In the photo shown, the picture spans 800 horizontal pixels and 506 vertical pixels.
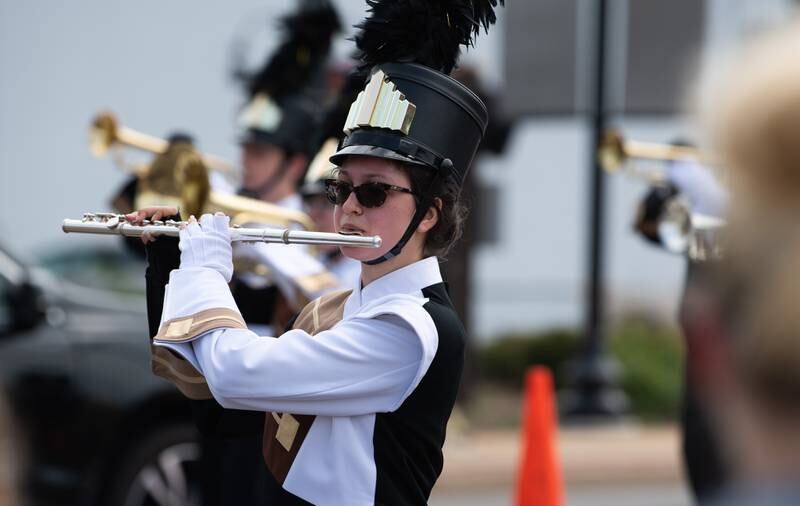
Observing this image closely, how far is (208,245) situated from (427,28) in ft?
2.02

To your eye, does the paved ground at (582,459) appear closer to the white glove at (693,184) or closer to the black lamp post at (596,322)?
the black lamp post at (596,322)

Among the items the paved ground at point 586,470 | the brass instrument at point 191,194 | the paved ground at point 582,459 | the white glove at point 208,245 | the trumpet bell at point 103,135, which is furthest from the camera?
the paved ground at point 582,459

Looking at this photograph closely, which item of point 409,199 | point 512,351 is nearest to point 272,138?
point 409,199

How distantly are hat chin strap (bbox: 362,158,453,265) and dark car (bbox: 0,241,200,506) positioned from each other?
12.1ft

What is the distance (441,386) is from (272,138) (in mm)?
3471

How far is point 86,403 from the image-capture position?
627 centimetres

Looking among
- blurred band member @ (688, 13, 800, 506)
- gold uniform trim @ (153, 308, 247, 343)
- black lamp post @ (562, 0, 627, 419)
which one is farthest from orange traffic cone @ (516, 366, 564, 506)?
blurred band member @ (688, 13, 800, 506)

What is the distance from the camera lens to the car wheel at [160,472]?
250 inches

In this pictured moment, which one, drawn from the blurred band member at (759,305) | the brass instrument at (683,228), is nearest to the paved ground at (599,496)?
the brass instrument at (683,228)

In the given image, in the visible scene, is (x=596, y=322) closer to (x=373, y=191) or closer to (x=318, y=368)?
(x=373, y=191)

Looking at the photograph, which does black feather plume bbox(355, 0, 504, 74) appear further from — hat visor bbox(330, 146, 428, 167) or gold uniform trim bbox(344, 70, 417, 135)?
hat visor bbox(330, 146, 428, 167)

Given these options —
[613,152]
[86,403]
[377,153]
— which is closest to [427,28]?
[377,153]

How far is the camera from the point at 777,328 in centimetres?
141

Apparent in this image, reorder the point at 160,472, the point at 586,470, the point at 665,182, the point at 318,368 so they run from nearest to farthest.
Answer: the point at 318,368 < the point at 665,182 < the point at 160,472 < the point at 586,470
